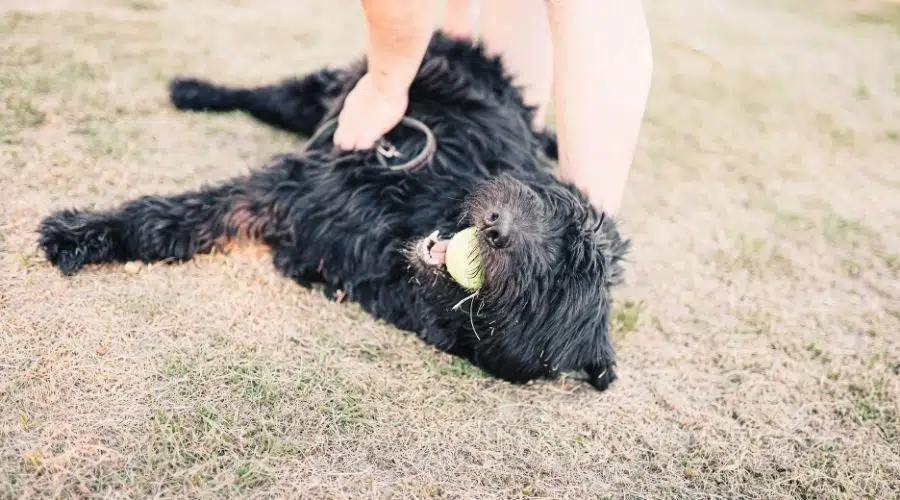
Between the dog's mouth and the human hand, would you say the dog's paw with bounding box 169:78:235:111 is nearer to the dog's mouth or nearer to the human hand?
the human hand

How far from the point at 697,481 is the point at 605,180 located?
97 centimetres

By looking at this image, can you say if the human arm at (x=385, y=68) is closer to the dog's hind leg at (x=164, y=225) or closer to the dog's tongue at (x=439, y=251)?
the dog's hind leg at (x=164, y=225)

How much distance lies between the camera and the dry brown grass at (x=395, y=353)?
1680 millimetres

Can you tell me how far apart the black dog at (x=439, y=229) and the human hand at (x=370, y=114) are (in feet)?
0.19

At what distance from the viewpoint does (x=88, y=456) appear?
5.15 ft

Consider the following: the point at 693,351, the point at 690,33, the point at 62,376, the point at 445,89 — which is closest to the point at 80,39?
the point at 445,89

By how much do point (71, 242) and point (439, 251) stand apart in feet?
4.19

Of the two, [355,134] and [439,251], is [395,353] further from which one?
[355,134]

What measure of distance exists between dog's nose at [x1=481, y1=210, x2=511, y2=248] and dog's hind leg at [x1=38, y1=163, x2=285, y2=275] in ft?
3.28

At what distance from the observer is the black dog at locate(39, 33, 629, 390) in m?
1.87

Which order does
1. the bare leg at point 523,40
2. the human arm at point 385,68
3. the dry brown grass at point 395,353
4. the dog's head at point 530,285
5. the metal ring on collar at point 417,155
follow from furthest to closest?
the bare leg at point 523,40 → the metal ring on collar at point 417,155 → the human arm at point 385,68 → the dog's head at point 530,285 → the dry brown grass at point 395,353

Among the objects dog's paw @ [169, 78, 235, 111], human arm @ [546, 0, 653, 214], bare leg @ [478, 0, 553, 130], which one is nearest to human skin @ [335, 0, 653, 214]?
human arm @ [546, 0, 653, 214]

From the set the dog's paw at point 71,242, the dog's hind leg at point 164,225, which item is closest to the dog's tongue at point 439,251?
the dog's hind leg at point 164,225

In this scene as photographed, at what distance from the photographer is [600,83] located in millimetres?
2031
